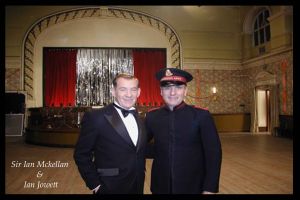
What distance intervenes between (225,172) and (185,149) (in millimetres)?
3449

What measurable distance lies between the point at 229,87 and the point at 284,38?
363cm

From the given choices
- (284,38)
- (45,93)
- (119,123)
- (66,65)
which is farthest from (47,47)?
(119,123)

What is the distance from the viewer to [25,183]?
183 inches

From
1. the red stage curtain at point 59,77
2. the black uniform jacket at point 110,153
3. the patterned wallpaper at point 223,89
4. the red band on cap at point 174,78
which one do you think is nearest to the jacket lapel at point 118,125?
the black uniform jacket at point 110,153

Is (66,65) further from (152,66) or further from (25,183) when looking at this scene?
(25,183)

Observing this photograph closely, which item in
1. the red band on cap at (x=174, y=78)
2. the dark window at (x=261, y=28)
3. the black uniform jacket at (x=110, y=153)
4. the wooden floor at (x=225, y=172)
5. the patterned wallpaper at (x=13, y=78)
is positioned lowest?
the wooden floor at (x=225, y=172)

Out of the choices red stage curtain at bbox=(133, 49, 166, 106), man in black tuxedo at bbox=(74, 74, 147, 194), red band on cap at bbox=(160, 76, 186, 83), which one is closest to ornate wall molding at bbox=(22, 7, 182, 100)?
red stage curtain at bbox=(133, 49, 166, 106)

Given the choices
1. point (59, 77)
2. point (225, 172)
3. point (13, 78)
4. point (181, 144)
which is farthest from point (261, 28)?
point (181, 144)

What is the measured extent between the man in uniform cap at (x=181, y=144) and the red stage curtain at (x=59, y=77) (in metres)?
12.0

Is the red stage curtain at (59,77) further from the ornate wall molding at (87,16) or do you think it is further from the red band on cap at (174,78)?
the red band on cap at (174,78)

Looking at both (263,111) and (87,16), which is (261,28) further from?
(87,16)

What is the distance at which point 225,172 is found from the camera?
517 centimetres

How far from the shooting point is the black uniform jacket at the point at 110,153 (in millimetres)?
1980

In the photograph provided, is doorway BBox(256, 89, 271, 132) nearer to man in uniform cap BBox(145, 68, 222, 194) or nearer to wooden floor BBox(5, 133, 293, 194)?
wooden floor BBox(5, 133, 293, 194)
